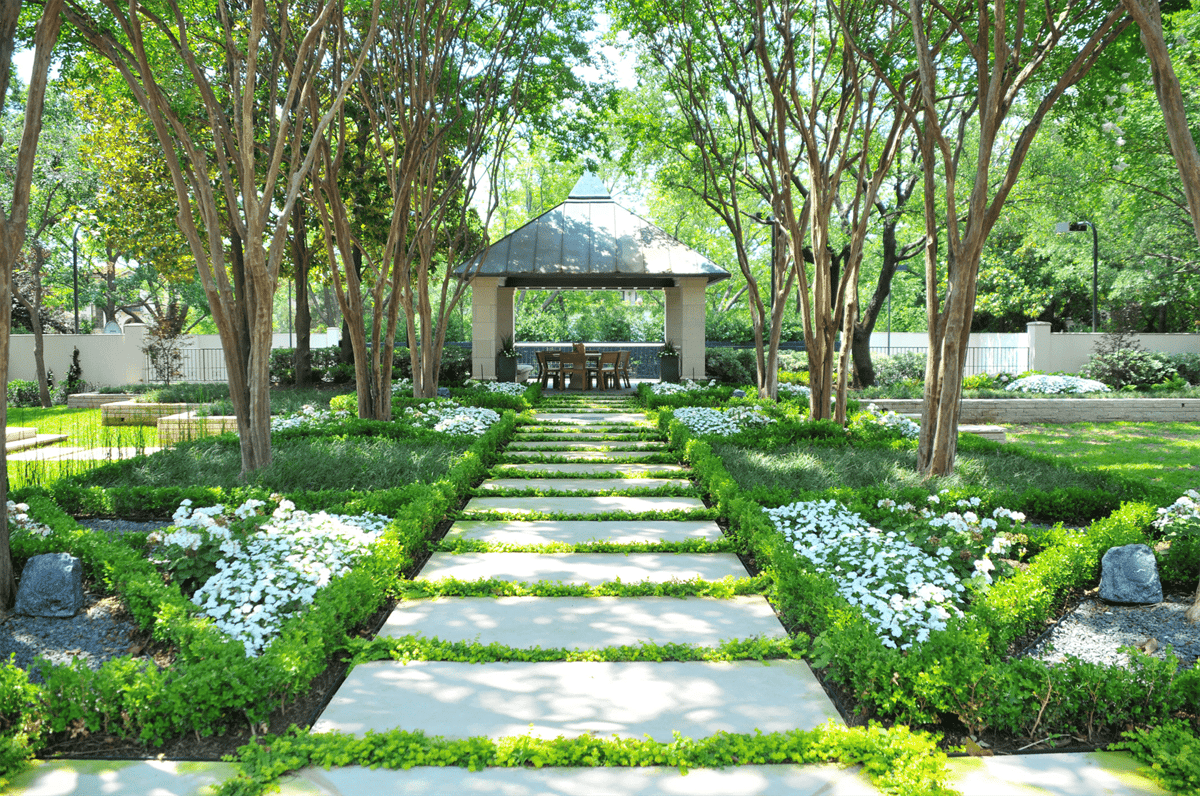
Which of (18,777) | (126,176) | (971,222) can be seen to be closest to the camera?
(18,777)

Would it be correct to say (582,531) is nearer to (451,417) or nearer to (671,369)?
(451,417)

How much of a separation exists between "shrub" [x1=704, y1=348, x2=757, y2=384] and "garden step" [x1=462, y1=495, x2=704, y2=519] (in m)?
11.3

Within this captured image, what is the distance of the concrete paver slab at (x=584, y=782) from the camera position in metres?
2.29

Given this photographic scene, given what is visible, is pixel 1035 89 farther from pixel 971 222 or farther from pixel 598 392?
pixel 598 392

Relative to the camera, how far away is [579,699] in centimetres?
286

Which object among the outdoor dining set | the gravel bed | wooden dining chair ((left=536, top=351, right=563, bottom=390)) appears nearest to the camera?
the gravel bed

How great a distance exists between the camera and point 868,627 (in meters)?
3.00

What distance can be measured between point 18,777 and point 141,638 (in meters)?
1.04

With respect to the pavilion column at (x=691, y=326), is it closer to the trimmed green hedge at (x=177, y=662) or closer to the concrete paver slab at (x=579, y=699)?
the trimmed green hedge at (x=177, y=662)

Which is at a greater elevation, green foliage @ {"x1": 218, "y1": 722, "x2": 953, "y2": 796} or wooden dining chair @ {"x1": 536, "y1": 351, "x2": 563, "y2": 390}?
wooden dining chair @ {"x1": 536, "y1": 351, "x2": 563, "y2": 390}

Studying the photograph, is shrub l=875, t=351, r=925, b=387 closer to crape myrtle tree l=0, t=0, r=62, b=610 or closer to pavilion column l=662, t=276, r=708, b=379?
pavilion column l=662, t=276, r=708, b=379

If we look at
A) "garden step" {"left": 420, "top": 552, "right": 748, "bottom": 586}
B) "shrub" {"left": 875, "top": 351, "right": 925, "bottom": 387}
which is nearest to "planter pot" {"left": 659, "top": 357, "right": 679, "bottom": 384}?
"shrub" {"left": 875, "top": 351, "right": 925, "bottom": 387}

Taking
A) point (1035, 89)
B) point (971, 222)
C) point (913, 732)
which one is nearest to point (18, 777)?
point (913, 732)

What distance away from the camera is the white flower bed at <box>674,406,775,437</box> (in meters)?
8.87
